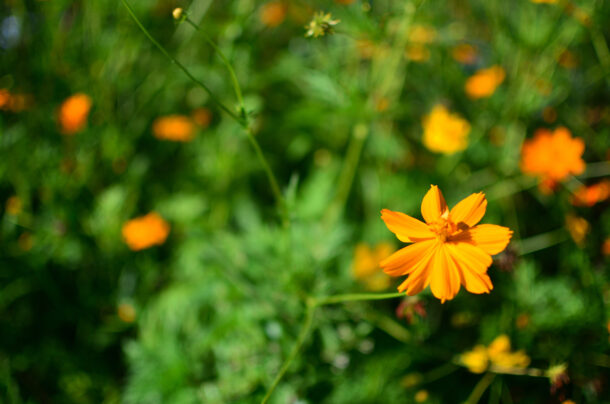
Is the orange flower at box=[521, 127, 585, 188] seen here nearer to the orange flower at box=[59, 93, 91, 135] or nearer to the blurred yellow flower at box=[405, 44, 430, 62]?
the blurred yellow flower at box=[405, 44, 430, 62]

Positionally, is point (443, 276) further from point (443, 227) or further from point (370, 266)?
point (370, 266)

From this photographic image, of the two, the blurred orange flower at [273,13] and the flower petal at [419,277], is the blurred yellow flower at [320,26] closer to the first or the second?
the flower petal at [419,277]

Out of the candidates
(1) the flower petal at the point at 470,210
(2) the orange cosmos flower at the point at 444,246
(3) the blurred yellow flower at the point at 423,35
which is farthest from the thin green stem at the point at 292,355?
(3) the blurred yellow flower at the point at 423,35

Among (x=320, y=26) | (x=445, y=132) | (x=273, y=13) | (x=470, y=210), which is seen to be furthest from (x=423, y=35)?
(x=470, y=210)

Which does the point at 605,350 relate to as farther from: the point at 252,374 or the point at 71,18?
the point at 71,18

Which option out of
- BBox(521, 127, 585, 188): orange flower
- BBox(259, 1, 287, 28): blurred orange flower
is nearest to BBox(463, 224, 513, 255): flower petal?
BBox(521, 127, 585, 188): orange flower

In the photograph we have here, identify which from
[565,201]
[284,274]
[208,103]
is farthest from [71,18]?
[565,201]
